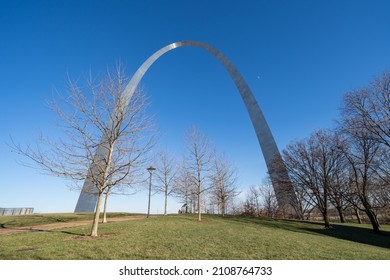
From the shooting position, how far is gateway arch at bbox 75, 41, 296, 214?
2261 cm

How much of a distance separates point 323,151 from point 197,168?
476 inches

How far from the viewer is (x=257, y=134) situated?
30.6m

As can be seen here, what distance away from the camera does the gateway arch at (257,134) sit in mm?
22609

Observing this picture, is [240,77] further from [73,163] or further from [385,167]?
[73,163]

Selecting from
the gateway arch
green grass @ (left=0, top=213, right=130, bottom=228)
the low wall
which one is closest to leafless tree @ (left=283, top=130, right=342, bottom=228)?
the gateway arch

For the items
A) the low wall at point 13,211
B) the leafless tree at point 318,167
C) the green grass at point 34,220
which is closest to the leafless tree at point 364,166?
the leafless tree at point 318,167

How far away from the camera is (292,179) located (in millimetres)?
21656

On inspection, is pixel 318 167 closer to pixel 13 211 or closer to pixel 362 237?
pixel 362 237

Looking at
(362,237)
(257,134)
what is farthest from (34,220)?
(257,134)

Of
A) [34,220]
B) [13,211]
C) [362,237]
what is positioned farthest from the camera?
[13,211]

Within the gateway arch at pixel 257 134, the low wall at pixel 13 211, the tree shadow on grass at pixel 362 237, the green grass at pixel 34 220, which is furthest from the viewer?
the low wall at pixel 13 211

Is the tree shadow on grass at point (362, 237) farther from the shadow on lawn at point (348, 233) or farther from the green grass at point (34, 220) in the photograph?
the green grass at point (34, 220)

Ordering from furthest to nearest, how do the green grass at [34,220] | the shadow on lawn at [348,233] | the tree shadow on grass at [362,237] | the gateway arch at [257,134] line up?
the gateway arch at [257,134] → the green grass at [34,220] → the shadow on lawn at [348,233] → the tree shadow on grass at [362,237]
